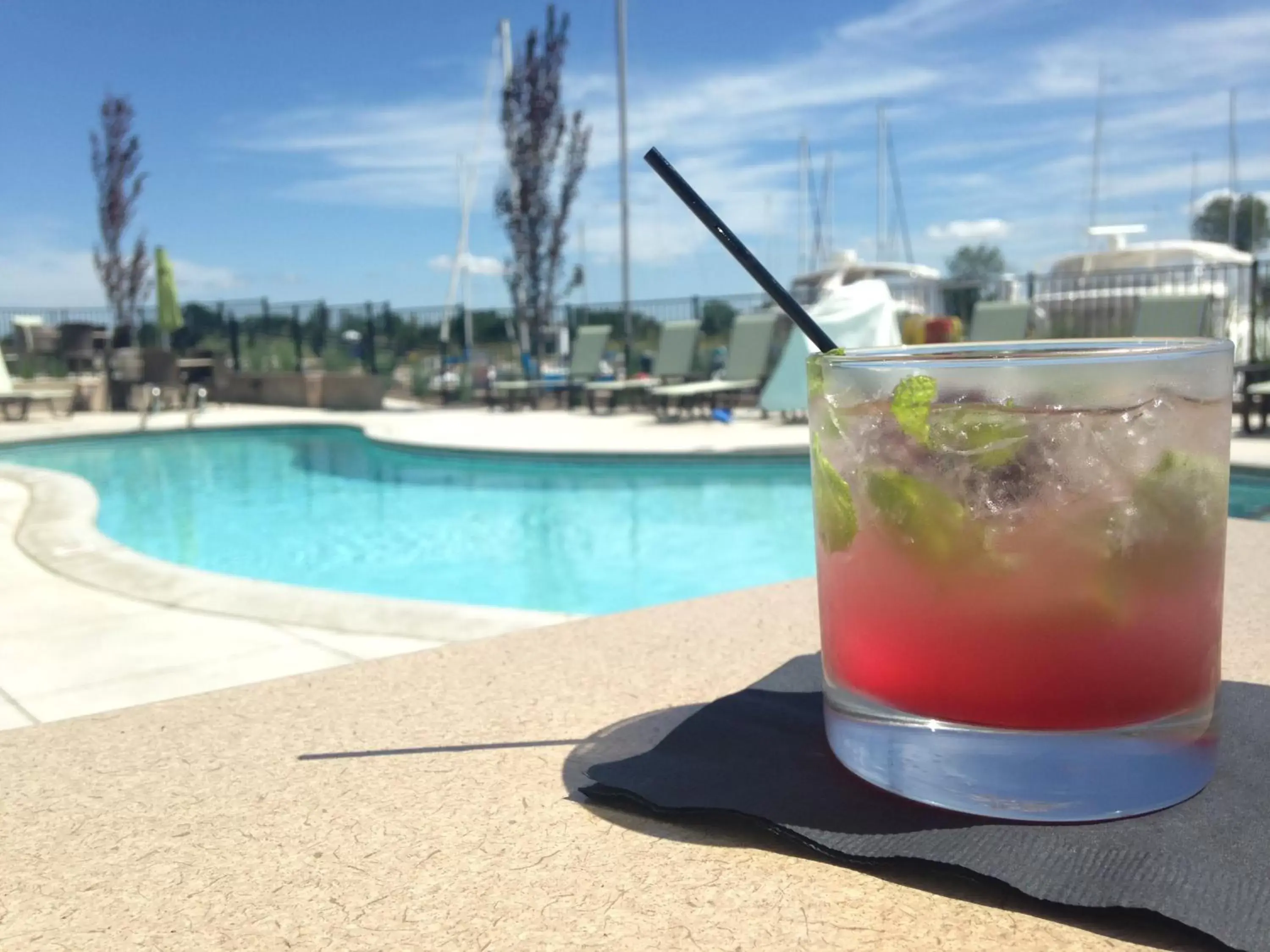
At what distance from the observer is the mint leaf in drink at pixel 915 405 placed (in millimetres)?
1332

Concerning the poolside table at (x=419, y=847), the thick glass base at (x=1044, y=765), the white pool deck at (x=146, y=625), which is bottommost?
the white pool deck at (x=146, y=625)

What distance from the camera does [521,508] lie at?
9.09m

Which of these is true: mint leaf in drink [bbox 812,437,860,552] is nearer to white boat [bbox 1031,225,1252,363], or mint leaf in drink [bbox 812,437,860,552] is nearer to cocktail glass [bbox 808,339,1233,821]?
cocktail glass [bbox 808,339,1233,821]

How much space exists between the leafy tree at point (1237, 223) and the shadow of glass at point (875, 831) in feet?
166

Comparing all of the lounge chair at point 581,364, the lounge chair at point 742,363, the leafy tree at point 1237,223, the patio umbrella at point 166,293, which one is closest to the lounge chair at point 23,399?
the patio umbrella at point 166,293

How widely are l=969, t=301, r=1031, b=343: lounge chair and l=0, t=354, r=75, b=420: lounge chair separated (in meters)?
14.4

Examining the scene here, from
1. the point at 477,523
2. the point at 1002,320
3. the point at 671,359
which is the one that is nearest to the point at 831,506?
the point at 477,523

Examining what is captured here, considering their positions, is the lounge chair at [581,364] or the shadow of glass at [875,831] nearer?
the shadow of glass at [875,831]

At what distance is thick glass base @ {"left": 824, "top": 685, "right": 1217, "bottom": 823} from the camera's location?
1.30m

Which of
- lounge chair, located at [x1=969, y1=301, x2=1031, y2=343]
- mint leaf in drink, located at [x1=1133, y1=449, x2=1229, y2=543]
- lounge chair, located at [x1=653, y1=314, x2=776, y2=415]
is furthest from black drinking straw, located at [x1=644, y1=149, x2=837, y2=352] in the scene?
lounge chair, located at [x1=653, y1=314, x2=776, y2=415]

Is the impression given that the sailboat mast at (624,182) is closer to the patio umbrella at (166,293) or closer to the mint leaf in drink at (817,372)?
the patio umbrella at (166,293)

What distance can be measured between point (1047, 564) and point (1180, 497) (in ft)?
0.67

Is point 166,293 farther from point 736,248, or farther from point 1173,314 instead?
point 736,248

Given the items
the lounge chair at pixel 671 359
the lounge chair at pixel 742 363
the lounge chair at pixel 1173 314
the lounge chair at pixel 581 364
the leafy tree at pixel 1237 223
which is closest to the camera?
the lounge chair at pixel 1173 314
